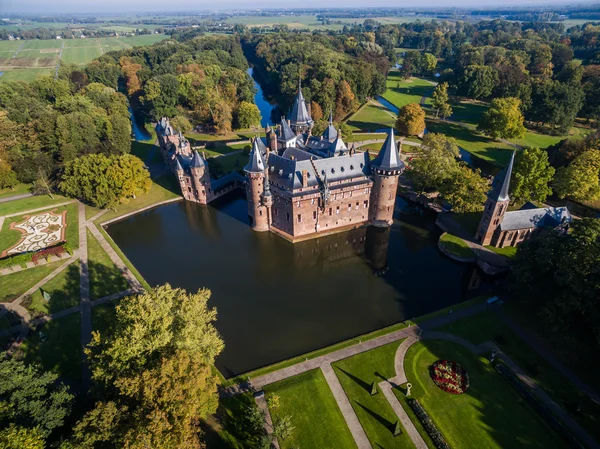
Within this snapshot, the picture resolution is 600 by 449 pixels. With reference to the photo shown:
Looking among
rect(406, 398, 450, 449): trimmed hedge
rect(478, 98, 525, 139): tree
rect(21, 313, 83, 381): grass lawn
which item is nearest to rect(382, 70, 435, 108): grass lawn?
rect(478, 98, 525, 139): tree

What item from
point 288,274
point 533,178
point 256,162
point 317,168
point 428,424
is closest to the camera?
point 428,424

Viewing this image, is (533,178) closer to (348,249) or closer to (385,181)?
(385,181)

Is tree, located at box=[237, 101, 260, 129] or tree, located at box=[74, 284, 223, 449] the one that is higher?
tree, located at box=[74, 284, 223, 449]

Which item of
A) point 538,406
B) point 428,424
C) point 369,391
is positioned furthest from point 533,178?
point 369,391

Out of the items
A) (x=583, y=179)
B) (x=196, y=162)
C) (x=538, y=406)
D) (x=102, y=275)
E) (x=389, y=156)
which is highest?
(x=389, y=156)

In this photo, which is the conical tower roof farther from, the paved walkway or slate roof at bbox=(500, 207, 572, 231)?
slate roof at bbox=(500, 207, 572, 231)
